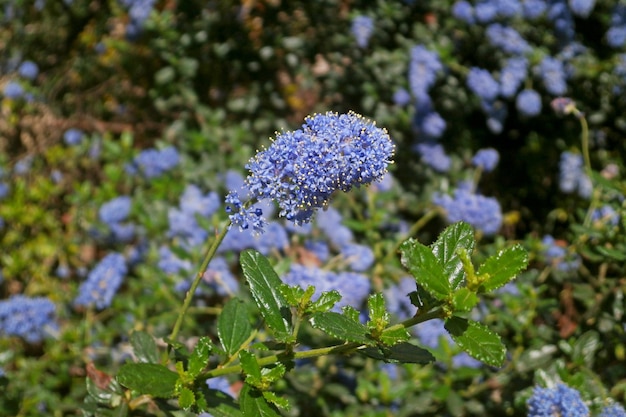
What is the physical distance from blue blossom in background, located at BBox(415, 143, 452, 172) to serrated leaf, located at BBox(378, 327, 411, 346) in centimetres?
182

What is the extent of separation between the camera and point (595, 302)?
2.08 metres

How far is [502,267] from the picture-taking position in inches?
46.1

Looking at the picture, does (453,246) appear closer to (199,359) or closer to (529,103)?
(199,359)

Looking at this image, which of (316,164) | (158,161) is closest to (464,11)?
(158,161)

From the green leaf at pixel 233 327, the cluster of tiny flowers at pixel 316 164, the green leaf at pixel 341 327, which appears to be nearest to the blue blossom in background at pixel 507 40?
the cluster of tiny flowers at pixel 316 164

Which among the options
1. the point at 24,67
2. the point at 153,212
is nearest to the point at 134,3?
the point at 24,67

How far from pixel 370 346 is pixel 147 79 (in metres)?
2.70

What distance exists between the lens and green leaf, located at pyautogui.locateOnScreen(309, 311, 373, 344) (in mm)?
1085

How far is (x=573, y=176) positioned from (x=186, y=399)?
2206 mm

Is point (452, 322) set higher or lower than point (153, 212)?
higher

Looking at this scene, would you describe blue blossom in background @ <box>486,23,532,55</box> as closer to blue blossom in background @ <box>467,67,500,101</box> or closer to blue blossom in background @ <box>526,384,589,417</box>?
blue blossom in background @ <box>467,67,500,101</box>

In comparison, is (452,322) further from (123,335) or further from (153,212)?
(153,212)

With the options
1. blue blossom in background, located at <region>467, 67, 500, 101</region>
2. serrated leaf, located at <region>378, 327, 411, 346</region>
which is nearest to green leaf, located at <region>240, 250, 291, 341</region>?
serrated leaf, located at <region>378, 327, 411, 346</region>

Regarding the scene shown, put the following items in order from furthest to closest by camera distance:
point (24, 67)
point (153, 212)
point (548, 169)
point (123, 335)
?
1. point (24, 67)
2. point (548, 169)
3. point (153, 212)
4. point (123, 335)
